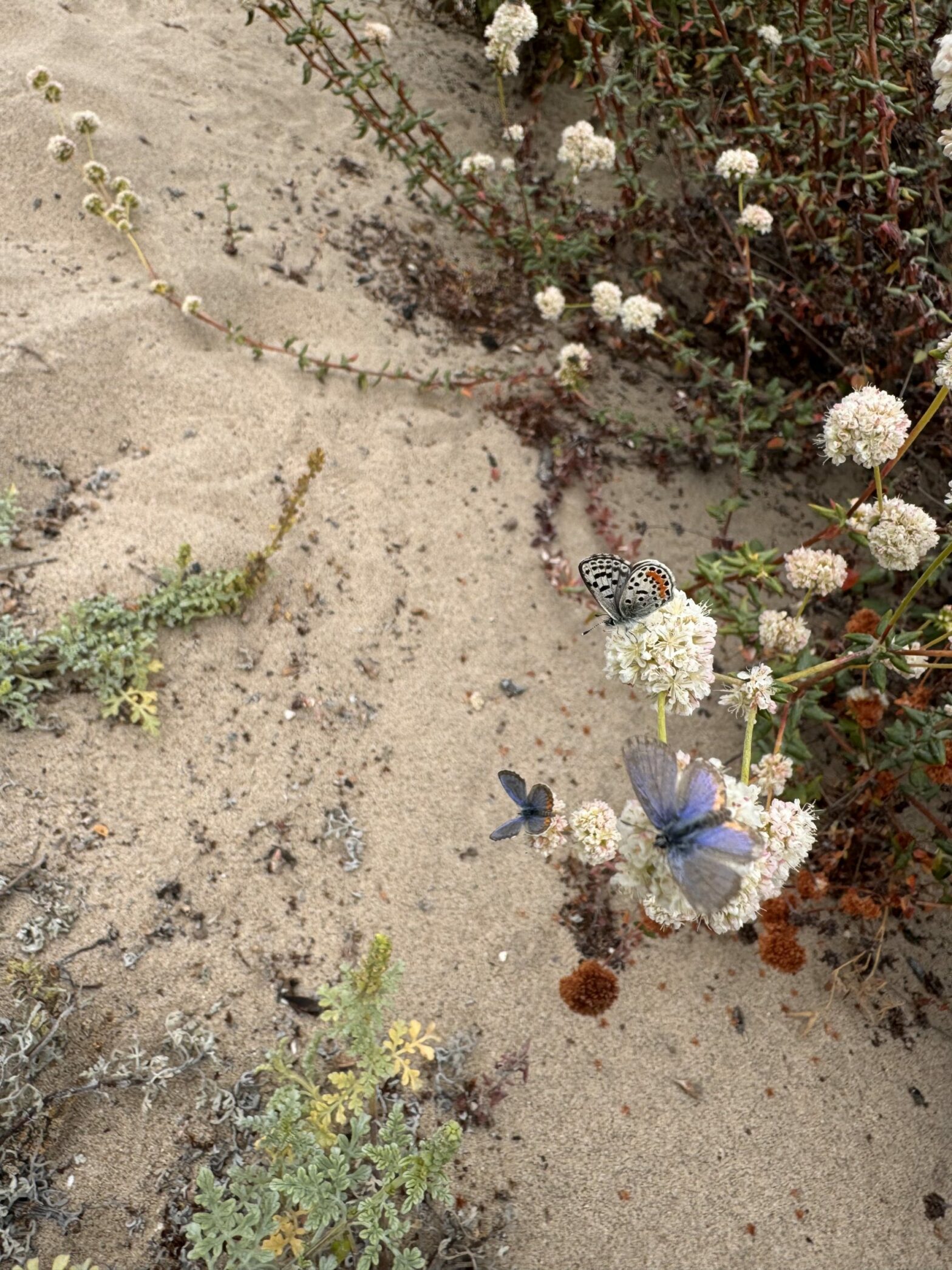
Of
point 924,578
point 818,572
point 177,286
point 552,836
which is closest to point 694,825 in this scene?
point 552,836

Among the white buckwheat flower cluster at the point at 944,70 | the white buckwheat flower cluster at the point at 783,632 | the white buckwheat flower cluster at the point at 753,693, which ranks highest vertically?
the white buckwheat flower cluster at the point at 944,70

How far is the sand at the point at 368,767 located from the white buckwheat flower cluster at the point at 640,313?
18.9 inches

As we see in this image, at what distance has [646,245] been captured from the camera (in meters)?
4.27

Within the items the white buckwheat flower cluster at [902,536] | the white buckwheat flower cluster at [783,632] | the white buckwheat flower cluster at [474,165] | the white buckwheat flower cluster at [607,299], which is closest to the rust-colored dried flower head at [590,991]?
the white buckwheat flower cluster at [783,632]

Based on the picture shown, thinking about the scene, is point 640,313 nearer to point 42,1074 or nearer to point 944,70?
point 944,70

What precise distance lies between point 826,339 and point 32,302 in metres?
3.48

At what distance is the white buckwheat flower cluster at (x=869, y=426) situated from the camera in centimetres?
218

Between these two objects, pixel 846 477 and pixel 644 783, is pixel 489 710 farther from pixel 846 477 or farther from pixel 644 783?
pixel 846 477

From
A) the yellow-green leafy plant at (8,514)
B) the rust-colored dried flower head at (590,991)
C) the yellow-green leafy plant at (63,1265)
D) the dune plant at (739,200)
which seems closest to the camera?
the yellow-green leafy plant at (63,1265)

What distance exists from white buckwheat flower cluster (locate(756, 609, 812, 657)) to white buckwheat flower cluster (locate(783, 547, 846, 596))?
121 mm

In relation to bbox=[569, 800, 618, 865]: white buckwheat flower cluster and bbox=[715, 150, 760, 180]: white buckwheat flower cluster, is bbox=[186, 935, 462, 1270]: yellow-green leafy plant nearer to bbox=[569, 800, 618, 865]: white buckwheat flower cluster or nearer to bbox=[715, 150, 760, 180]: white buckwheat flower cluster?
bbox=[569, 800, 618, 865]: white buckwheat flower cluster

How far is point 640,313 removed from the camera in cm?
379

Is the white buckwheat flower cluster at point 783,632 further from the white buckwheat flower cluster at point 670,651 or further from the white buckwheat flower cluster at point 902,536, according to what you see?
the white buckwheat flower cluster at point 670,651

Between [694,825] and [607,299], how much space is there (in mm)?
3013
